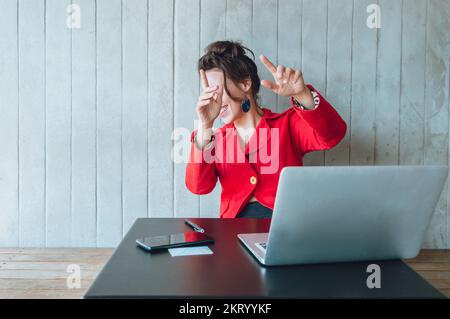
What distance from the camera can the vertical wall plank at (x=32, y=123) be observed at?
2441 millimetres

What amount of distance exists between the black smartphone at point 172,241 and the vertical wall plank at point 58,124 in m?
1.62

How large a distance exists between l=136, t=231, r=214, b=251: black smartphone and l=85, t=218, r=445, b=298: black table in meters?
0.02

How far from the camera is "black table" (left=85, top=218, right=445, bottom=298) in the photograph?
2.42ft

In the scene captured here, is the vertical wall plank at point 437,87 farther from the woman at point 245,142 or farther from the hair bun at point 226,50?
the hair bun at point 226,50

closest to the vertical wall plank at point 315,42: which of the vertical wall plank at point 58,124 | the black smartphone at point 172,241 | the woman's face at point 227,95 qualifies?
the woman's face at point 227,95

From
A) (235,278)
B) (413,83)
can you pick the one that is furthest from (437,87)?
(235,278)

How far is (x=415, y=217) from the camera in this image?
87cm

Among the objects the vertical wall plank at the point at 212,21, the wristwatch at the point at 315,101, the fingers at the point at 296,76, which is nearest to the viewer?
the fingers at the point at 296,76

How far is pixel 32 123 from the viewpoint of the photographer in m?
2.48

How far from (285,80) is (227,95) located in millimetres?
533

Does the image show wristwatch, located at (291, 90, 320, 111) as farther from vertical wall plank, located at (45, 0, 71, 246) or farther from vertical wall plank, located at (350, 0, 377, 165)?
vertical wall plank, located at (45, 0, 71, 246)
